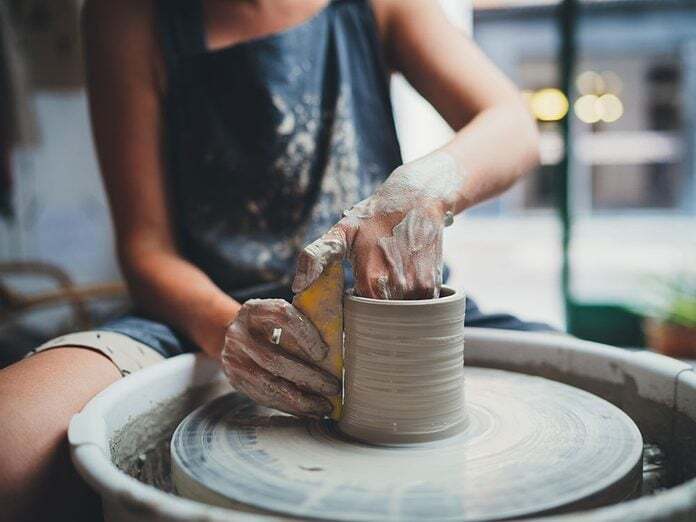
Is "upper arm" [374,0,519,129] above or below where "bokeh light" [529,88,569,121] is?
below

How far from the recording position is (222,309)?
1057 millimetres

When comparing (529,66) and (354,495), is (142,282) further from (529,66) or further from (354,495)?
(529,66)

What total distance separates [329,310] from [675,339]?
294cm

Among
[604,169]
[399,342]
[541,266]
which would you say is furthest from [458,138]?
[604,169]

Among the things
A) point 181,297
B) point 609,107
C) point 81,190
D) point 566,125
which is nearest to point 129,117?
point 181,297

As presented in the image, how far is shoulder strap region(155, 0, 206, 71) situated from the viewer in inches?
50.5

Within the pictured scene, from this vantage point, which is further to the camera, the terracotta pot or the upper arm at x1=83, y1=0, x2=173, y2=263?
the terracotta pot

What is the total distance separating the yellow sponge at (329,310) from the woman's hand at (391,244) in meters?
0.02

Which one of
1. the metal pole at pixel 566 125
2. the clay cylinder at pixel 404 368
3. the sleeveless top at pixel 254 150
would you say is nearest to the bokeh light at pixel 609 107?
the metal pole at pixel 566 125

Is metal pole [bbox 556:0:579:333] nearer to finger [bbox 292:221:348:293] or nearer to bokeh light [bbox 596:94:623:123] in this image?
finger [bbox 292:221:348:293]

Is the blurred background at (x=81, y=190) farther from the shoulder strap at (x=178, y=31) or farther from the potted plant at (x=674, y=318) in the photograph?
the shoulder strap at (x=178, y=31)

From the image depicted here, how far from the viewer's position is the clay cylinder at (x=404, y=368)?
2.63 feet

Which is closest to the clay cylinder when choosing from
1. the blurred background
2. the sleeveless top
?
the sleeveless top

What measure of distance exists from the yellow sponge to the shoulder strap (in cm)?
64
